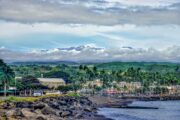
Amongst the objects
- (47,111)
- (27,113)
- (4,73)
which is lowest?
(47,111)

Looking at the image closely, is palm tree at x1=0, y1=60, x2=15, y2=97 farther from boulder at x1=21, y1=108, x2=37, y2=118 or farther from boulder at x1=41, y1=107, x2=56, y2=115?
boulder at x1=21, y1=108, x2=37, y2=118

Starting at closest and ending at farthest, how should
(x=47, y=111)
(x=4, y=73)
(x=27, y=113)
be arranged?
(x=27, y=113) < (x=47, y=111) < (x=4, y=73)

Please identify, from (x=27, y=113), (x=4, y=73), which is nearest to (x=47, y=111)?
(x=27, y=113)

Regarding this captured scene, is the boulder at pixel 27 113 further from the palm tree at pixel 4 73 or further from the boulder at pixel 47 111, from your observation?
the palm tree at pixel 4 73

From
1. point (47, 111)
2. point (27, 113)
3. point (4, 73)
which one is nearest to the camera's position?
point (27, 113)

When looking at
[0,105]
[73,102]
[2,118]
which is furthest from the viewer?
A: [73,102]

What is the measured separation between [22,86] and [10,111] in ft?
393

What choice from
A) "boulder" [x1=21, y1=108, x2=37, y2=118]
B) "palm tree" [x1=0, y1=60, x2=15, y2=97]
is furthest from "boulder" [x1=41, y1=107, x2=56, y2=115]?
"palm tree" [x1=0, y1=60, x2=15, y2=97]

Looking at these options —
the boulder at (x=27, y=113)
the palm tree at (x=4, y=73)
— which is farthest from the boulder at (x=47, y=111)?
the palm tree at (x=4, y=73)

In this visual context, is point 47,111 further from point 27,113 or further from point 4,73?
point 4,73

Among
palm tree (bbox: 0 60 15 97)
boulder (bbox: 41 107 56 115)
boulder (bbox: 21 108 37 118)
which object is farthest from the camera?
palm tree (bbox: 0 60 15 97)

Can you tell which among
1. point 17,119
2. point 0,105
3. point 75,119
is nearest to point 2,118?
point 17,119

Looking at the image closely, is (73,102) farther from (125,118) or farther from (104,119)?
(104,119)

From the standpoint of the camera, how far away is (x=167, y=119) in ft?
393
